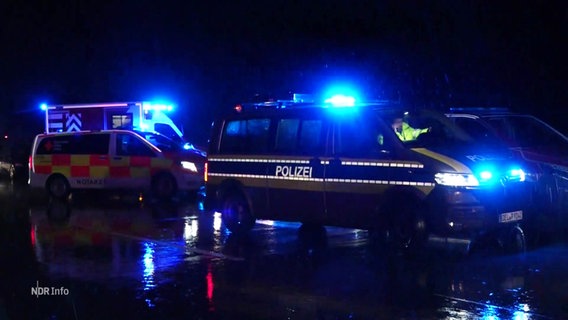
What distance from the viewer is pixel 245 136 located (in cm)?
1056

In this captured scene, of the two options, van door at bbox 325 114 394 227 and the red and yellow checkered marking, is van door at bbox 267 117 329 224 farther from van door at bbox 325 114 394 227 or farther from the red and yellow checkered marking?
the red and yellow checkered marking

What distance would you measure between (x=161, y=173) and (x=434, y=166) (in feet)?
30.2

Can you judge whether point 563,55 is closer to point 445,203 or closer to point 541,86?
point 541,86

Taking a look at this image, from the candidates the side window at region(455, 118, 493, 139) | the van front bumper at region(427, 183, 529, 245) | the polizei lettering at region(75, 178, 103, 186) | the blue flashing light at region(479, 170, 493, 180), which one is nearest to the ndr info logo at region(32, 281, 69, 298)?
the van front bumper at region(427, 183, 529, 245)

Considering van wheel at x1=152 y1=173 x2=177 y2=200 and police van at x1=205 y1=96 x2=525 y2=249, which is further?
van wheel at x1=152 y1=173 x2=177 y2=200

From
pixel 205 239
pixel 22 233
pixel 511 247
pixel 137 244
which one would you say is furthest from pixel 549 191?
pixel 22 233

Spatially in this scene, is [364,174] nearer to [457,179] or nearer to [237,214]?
[457,179]

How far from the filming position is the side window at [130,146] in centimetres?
1648

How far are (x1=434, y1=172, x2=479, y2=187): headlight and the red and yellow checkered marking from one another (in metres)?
9.11

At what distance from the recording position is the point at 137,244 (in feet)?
33.0

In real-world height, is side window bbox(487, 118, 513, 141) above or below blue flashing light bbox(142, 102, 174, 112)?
below

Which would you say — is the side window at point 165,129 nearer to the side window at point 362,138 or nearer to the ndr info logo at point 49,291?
the side window at point 362,138

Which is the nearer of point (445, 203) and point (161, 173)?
point (445, 203)

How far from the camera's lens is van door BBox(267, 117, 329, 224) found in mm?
9516
